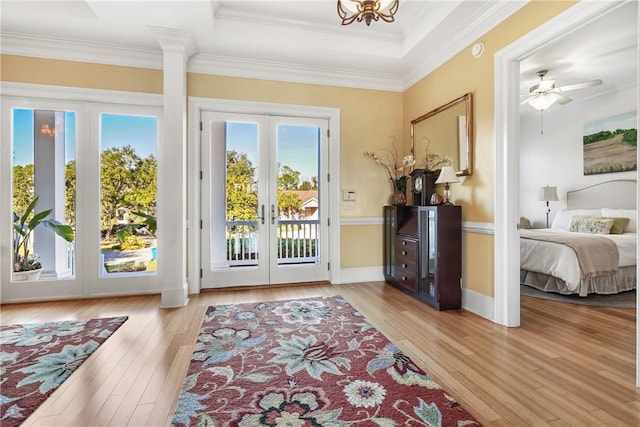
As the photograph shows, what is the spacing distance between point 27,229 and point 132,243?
1047mm

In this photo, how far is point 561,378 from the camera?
187cm

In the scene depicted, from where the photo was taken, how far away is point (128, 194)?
3.65m

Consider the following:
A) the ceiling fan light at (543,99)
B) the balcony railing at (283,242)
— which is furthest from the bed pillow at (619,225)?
the balcony railing at (283,242)

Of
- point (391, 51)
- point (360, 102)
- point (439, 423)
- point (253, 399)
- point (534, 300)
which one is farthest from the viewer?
point (360, 102)

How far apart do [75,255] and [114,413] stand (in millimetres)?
2672

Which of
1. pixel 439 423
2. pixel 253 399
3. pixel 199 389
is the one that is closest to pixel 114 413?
pixel 199 389

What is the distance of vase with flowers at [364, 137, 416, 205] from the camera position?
4109 millimetres

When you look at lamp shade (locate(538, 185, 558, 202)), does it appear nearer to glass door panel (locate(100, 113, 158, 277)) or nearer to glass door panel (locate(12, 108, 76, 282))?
glass door panel (locate(100, 113, 158, 277))

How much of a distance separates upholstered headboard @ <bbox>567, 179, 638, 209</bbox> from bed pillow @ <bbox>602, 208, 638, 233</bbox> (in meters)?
0.14

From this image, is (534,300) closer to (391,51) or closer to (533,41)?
(533,41)

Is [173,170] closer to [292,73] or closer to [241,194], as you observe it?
[241,194]

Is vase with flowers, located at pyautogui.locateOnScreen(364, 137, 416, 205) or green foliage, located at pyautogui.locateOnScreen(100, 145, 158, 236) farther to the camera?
vase with flowers, located at pyautogui.locateOnScreen(364, 137, 416, 205)

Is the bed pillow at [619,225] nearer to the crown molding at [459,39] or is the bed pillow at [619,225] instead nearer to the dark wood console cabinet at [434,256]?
the dark wood console cabinet at [434,256]

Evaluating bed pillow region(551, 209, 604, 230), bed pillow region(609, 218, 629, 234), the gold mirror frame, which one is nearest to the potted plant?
the gold mirror frame
